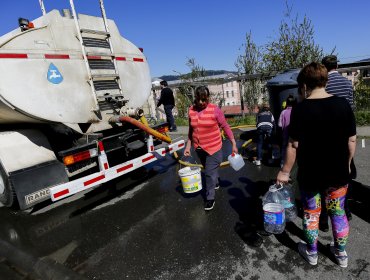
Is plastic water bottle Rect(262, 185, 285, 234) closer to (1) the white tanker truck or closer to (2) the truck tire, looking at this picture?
(1) the white tanker truck

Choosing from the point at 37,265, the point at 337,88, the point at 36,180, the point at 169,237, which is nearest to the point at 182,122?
the point at 36,180

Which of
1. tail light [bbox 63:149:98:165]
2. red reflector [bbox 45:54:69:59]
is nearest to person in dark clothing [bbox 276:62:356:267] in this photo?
tail light [bbox 63:149:98:165]

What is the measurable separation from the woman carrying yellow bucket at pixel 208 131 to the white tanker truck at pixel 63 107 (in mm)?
1283

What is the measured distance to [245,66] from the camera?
11.2 meters

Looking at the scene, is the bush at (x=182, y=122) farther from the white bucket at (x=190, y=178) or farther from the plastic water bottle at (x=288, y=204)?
the plastic water bottle at (x=288, y=204)

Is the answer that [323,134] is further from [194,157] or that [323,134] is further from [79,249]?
[194,157]

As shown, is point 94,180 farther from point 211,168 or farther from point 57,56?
point 57,56

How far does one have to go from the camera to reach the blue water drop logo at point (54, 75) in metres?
4.01

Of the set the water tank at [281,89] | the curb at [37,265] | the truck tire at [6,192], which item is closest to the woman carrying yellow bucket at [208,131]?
the curb at [37,265]

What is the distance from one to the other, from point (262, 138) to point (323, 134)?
126 inches

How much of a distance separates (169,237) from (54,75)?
2.96 metres

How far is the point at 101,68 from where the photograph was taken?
188 inches

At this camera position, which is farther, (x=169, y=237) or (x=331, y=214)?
(x=169, y=237)

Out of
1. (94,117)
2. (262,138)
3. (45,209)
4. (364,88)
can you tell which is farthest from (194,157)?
(364,88)
